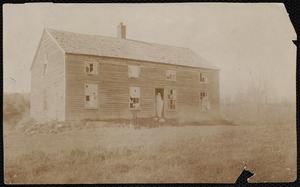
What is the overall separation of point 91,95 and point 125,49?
1251 millimetres

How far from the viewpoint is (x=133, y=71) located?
976 centimetres

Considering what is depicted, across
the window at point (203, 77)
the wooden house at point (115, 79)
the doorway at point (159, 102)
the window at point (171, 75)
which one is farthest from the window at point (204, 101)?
the doorway at point (159, 102)

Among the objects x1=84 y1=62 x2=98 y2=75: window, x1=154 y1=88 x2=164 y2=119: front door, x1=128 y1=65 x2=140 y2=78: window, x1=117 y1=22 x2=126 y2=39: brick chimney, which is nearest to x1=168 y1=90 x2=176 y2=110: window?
x1=154 y1=88 x2=164 y2=119: front door

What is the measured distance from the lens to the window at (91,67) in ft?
30.8

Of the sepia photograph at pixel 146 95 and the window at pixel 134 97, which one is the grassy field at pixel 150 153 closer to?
the sepia photograph at pixel 146 95

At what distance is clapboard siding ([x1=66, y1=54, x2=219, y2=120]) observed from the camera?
927 cm

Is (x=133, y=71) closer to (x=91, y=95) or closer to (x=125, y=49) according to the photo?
(x=125, y=49)

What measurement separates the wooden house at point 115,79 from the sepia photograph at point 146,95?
0.07 feet

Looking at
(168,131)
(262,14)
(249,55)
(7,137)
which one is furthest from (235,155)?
(7,137)

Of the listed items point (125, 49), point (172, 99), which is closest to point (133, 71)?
point (125, 49)

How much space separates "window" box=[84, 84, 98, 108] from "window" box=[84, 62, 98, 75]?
27 cm

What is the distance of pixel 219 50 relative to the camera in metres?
9.62

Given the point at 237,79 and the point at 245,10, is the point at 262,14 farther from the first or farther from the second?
the point at 237,79

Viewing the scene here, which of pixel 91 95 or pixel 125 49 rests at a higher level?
pixel 125 49
